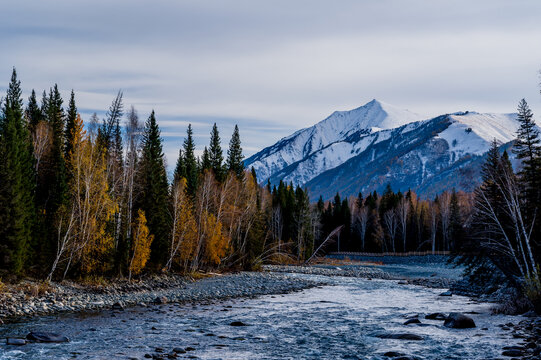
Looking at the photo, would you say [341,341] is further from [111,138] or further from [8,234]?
[111,138]

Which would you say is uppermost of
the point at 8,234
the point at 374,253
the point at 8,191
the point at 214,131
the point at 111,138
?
the point at 214,131

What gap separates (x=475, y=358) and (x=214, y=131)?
197ft

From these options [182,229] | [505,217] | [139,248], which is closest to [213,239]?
[182,229]

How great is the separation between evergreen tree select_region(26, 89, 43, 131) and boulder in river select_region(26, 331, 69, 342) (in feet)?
128

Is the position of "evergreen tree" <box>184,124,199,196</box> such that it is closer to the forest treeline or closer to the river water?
the forest treeline

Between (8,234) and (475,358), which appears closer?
(475,358)

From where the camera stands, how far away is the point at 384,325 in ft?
72.1

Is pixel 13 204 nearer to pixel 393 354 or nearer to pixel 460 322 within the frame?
pixel 393 354

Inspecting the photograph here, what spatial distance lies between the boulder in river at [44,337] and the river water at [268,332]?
0.52 metres

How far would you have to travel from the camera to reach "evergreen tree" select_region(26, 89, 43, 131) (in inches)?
2114

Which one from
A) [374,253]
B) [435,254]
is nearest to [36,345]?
Result: [435,254]

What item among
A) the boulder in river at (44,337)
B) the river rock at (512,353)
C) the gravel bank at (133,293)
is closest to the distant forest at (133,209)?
the gravel bank at (133,293)

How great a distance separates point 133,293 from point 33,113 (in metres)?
36.0

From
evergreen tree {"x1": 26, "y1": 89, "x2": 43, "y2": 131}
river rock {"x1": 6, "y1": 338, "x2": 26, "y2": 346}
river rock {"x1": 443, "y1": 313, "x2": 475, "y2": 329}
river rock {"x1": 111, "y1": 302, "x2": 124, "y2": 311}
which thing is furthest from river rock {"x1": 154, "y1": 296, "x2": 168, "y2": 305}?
evergreen tree {"x1": 26, "y1": 89, "x2": 43, "y2": 131}
